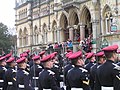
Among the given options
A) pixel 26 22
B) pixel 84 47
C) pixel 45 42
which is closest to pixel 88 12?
pixel 84 47

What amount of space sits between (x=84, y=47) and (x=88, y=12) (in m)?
8.64

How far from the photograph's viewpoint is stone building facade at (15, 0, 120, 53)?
103 feet

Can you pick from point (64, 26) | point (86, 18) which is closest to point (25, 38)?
point (64, 26)

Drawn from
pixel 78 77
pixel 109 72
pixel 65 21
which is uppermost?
pixel 65 21

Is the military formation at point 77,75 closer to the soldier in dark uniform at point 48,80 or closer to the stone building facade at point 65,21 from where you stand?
the soldier in dark uniform at point 48,80

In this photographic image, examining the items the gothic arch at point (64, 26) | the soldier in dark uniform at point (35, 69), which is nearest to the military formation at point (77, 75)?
the soldier in dark uniform at point (35, 69)

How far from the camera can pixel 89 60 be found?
1161cm

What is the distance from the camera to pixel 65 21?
43.3 m

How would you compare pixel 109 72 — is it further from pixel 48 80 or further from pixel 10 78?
pixel 10 78

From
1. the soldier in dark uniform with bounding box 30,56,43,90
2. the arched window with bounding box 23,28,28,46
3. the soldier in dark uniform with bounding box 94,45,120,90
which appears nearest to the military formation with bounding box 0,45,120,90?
the soldier in dark uniform with bounding box 94,45,120,90

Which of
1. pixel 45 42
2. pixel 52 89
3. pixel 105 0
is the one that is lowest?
pixel 52 89

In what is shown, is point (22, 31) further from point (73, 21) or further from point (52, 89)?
point (52, 89)

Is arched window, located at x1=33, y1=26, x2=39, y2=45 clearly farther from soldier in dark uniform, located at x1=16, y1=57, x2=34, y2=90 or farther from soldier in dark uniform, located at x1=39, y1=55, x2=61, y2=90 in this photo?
soldier in dark uniform, located at x1=39, y1=55, x2=61, y2=90

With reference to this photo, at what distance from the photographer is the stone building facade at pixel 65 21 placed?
31.2 m
